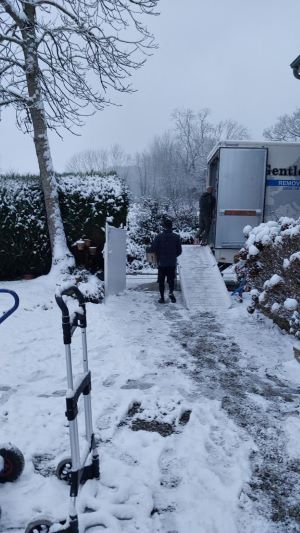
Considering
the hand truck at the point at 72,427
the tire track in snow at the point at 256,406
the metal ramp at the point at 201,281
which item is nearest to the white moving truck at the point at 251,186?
the metal ramp at the point at 201,281

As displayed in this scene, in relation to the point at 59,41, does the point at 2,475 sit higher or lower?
lower

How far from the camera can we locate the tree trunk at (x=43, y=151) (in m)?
9.66

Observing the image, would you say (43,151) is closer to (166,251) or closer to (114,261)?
(114,261)

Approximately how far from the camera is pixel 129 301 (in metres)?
8.73

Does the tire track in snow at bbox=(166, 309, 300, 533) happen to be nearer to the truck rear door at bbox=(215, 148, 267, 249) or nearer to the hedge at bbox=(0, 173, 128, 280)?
the truck rear door at bbox=(215, 148, 267, 249)

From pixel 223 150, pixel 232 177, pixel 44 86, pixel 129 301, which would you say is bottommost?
pixel 129 301

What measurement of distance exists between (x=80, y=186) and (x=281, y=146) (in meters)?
4.75

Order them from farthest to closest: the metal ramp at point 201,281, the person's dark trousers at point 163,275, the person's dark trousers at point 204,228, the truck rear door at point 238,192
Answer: the person's dark trousers at point 204,228
the truck rear door at point 238,192
the person's dark trousers at point 163,275
the metal ramp at point 201,281

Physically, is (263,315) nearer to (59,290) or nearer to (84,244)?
(84,244)

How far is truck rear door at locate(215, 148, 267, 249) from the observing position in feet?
31.0

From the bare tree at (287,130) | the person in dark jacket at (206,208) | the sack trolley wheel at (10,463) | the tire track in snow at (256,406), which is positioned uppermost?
the bare tree at (287,130)

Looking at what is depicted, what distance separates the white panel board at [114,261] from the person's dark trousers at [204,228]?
226 cm

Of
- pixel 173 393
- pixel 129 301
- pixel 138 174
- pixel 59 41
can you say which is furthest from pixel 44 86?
pixel 138 174

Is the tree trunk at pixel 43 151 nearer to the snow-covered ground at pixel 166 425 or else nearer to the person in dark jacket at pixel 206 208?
the snow-covered ground at pixel 166 425
